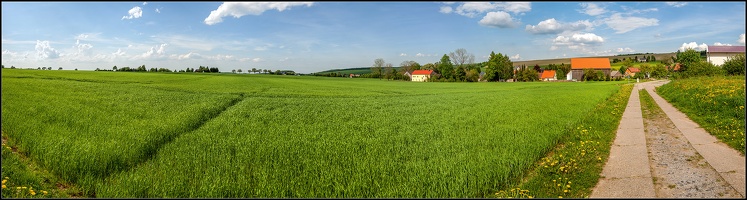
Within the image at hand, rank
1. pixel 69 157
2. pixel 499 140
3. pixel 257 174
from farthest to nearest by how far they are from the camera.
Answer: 1. pixel 499 140
2. pixel 69 157
3. pixel 257 174

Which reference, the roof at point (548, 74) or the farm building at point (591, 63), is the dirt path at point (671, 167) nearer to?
the roof at point (548, 74)

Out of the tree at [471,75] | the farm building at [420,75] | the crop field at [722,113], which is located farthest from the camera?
the farm building at [420,75]

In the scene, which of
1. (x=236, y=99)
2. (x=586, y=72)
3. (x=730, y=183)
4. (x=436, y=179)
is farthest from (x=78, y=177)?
(x=586, y=72)

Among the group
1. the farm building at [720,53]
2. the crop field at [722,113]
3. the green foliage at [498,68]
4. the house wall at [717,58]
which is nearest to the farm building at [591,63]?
the green foliage at [498,68]

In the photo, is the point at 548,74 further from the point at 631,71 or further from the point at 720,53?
the point at 720,53

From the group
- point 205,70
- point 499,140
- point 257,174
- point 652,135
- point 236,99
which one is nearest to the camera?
point 257,174

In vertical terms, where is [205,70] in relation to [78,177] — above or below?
above

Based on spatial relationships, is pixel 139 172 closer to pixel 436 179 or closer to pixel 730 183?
pixel 436 179

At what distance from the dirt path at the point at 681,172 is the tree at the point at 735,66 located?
1505 inches

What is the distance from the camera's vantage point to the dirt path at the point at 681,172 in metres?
5.02

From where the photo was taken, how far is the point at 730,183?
5.34 metres

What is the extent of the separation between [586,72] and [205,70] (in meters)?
75.8

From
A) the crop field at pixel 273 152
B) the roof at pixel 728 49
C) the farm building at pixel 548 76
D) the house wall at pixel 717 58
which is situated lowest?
the crop field at pixel 273 152

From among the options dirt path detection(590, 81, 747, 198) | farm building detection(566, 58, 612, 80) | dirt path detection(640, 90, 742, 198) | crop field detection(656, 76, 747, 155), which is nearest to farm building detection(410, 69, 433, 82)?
farm building detection(566, 58, 612, 80)
